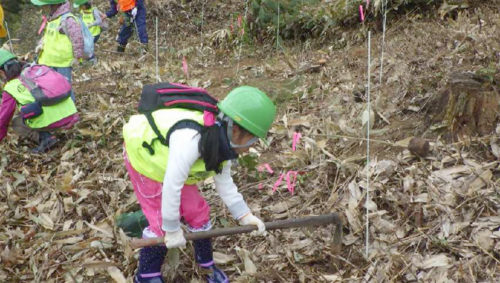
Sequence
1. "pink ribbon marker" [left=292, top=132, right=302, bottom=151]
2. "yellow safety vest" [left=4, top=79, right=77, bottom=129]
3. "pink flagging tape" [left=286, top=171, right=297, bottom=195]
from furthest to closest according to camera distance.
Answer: "yellow safety vest" [left=4, top=79, right=77, bottom=129] → "pink ribbon marker" [left=292, top=132, right=302, bottom=151] → "pink flagging tape" [left=286, top=171, right=297, bottom=195]

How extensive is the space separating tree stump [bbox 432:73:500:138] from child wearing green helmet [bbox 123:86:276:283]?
1.80 meters

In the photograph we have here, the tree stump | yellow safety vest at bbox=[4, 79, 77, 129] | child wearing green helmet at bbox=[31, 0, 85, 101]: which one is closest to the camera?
the tree stump

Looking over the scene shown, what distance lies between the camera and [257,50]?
7.89 meters

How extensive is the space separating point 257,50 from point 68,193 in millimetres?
4374

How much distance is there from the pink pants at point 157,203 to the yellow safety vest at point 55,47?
3176mm

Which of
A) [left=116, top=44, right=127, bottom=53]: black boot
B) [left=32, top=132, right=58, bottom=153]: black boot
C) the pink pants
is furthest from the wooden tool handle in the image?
[left=116, top=44, right=127, bottom=53]: black boot

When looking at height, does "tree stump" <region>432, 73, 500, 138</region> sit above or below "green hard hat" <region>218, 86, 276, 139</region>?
below

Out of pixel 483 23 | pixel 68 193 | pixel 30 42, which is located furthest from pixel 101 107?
pixel 30 42

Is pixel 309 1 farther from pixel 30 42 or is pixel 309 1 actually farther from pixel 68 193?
pixel 30 42

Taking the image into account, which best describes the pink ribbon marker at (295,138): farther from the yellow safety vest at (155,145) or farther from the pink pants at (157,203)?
the yellow safety vest at (155,145)

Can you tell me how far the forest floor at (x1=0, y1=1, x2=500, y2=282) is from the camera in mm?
3154

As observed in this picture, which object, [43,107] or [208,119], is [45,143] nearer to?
[43,107]

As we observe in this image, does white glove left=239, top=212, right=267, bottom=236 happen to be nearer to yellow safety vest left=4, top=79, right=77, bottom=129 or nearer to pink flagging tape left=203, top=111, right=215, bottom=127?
pink flagging tape left=203, top=111, right=215, bottom=127

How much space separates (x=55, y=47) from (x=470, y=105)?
439cm
